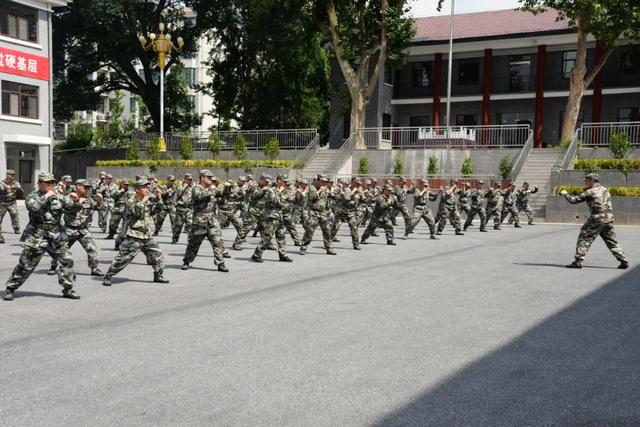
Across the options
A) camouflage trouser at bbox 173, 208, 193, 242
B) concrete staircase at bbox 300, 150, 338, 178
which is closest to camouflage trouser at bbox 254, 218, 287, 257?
camouflage trouser at bbox 173, 208, 193, 242

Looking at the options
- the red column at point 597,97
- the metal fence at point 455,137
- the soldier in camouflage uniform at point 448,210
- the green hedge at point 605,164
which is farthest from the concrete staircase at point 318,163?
the red column at point 597,97

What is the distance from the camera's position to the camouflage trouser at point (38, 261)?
30.3 ft

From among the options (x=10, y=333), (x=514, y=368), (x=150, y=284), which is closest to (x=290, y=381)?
(x=514, y=368)

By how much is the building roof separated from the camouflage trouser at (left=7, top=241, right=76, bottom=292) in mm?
33640

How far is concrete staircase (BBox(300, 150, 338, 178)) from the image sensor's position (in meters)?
34.7

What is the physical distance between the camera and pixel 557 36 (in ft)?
122

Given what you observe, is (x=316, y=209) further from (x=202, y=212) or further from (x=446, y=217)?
(x=446, y=217)

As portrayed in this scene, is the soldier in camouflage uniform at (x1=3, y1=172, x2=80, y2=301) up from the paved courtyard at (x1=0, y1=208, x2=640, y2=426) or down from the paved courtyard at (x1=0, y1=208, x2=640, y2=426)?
up

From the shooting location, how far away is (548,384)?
18.8 ft

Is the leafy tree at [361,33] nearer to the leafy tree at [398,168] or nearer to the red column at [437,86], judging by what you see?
the leafy tree at [398,168]

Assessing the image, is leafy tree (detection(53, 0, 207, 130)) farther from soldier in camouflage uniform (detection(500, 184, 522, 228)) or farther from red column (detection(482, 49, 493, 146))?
soldier in camouflage uniform (detection(500, 184, 522, 228))

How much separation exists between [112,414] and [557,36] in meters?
37.3

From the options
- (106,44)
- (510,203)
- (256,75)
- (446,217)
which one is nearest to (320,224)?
(446,217)

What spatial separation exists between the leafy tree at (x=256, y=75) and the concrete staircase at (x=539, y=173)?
54.5 ft
